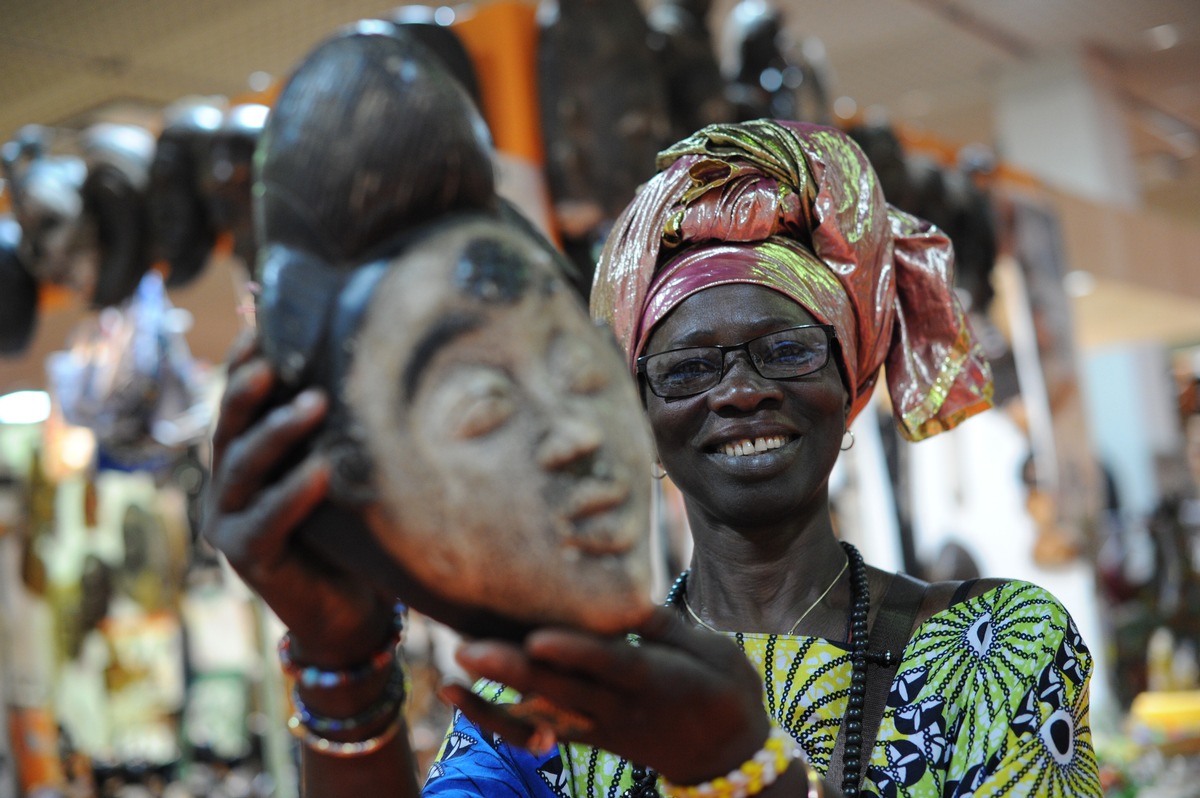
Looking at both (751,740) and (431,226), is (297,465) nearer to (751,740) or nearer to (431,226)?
(431,226)

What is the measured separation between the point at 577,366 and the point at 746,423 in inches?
16.2

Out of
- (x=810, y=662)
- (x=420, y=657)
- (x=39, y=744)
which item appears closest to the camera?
(x=810, y=662)

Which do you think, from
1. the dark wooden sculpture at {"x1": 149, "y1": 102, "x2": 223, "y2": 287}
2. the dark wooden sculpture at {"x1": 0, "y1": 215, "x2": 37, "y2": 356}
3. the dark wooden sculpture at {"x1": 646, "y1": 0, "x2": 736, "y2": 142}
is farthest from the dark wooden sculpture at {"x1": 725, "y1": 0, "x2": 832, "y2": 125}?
the dark wooden sculpture at {"x1": 0, "y1": 215, "x2": 37, "y2": 356}

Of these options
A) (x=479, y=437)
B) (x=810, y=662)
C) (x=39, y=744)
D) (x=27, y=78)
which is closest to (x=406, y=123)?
(x=479, y=437)

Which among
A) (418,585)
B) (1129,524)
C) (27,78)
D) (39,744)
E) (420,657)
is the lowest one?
(1129,524)

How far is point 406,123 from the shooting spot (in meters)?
0.66

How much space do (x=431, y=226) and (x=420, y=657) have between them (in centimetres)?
313

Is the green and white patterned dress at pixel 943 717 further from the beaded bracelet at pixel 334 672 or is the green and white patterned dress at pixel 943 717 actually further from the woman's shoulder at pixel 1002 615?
the beaded bracelet at pixel 334 672

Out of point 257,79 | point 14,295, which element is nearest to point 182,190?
point 14,295

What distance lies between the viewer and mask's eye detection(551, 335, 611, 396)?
651 millimetres

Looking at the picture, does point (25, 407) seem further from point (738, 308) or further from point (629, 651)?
point (629, 651)

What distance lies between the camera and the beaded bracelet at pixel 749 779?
2.27ft

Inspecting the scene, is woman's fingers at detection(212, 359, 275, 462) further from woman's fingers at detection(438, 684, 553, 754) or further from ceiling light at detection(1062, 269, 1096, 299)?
ceiling light at detection(1062, 269, 1096, 299)

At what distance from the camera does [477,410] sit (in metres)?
0.63
